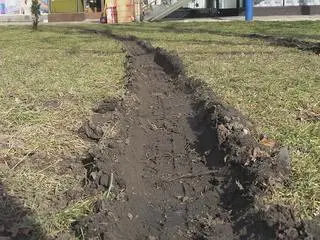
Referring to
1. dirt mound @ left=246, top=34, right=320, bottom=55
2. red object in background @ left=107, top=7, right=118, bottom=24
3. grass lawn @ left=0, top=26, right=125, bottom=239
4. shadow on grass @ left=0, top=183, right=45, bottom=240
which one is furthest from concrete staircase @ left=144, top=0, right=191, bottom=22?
shadow on grass @ left=0, top=183, right=45, bottom=240

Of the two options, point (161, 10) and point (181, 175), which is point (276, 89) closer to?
point (181, 175)

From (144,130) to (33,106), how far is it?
63.8 inches

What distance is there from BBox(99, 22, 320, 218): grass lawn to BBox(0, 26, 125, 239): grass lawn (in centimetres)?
169

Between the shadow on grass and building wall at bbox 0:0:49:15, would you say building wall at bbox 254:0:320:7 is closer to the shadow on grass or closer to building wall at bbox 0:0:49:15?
building wall at bbox 0:0:49:15

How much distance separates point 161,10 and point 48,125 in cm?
2620

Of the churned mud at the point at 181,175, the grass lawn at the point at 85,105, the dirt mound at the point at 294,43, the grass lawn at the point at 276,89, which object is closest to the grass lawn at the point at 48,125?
the grass lawn at the point at 85,105

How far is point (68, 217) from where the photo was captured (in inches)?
168

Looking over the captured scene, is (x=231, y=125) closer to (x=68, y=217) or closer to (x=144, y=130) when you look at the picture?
(x=144, y=130)

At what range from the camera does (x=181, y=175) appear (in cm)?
528

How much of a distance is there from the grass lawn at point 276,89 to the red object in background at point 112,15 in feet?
51.0

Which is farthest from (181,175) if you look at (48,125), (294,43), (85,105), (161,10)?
(161,10)

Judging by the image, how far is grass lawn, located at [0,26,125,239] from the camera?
15.0 ft

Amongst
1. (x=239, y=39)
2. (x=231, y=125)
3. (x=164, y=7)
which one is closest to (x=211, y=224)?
(x=231, y=125)

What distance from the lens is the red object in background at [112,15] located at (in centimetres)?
3125
